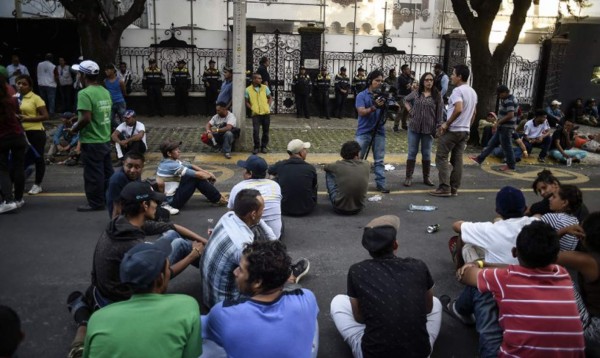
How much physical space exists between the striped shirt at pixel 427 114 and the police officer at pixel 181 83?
10.1 meters

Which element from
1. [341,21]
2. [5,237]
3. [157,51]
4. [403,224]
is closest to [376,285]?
[403,224]

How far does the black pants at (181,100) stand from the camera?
1661cm

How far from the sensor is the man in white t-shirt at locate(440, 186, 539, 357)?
3719 millimetres

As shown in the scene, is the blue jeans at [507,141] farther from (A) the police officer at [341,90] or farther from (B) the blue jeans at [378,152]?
(A) the police officer at [341,90]

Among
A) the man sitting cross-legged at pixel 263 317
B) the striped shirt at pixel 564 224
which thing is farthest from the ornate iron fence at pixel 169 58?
the man sitting cross-legged at pixel 263 317

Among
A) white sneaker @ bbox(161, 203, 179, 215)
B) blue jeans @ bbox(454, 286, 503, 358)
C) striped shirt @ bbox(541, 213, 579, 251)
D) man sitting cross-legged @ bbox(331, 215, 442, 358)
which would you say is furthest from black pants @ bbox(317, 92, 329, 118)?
man sitting cross-legged @ bbox(331, 215, 442, 358)

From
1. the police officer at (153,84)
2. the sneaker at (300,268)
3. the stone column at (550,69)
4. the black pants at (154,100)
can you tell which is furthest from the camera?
the stone column at (550,69)

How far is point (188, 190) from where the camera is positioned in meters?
7.03

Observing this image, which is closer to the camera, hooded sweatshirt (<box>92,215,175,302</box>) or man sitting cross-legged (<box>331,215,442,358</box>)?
man sitting cross-legged (<box>331,215,442,358</box>)

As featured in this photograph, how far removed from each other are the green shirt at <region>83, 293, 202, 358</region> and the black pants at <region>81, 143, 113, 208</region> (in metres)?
4.64

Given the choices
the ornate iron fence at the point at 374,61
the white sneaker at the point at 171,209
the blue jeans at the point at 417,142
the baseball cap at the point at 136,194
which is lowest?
the white sneaker at the point at 171,209

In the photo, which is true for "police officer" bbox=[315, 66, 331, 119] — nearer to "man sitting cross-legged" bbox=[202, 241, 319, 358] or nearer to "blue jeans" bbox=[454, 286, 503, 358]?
"blue jeans" bbox=[454, 286, 503, 358]

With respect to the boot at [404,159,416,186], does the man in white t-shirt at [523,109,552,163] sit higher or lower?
higher

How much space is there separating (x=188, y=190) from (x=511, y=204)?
14.1 ft
